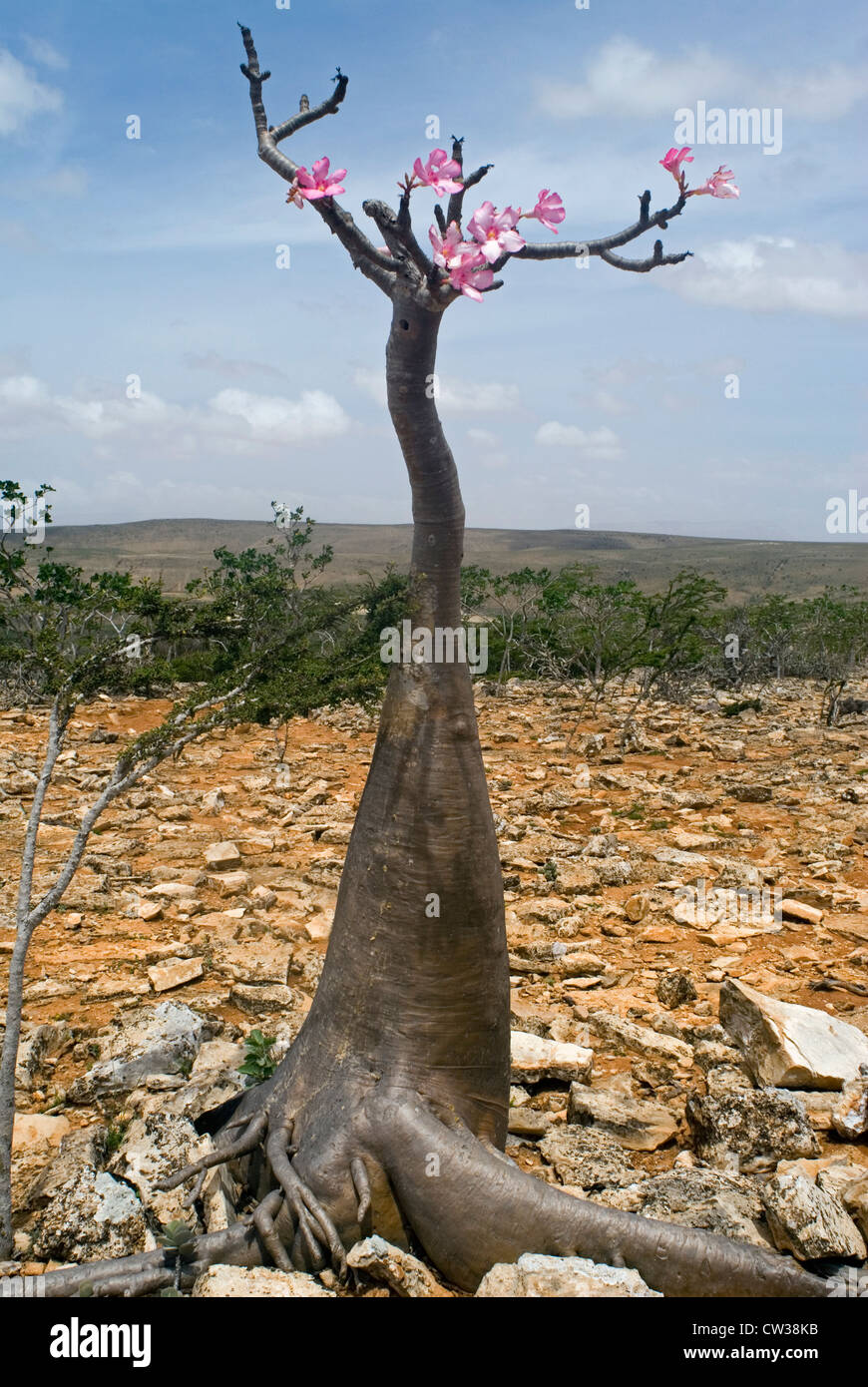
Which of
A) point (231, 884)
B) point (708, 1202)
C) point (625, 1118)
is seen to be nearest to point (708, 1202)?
point (708, 1202)

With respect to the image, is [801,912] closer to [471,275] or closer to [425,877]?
[425,877]

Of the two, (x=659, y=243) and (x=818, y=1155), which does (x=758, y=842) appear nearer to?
(x=818, y=1155)

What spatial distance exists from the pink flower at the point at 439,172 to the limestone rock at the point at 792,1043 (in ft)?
12.7

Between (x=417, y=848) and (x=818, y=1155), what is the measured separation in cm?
214

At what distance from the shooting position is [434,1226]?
3.11 meters

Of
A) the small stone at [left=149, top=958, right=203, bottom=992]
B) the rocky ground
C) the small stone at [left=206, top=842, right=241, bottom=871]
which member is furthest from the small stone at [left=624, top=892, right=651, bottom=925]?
the small stone at [left=206, top=842, right=241, bottom=871]

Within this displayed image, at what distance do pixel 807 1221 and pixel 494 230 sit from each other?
3185 millimetres

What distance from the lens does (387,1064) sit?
11.0 feet

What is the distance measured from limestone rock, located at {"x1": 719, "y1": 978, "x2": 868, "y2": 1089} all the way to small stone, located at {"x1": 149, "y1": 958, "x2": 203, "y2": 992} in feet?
10.6

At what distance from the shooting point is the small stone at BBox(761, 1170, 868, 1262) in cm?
306

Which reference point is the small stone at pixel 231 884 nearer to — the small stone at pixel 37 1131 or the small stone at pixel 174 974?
the small stone at pixel 174 974

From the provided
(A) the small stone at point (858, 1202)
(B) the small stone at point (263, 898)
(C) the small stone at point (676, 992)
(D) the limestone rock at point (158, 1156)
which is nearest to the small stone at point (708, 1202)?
(A) the small stone at point (858, 1202)

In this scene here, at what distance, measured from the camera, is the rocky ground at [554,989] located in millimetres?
3422

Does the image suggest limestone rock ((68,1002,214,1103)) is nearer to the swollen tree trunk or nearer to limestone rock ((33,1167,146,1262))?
limestone rock ((33,1167,146,1262))
